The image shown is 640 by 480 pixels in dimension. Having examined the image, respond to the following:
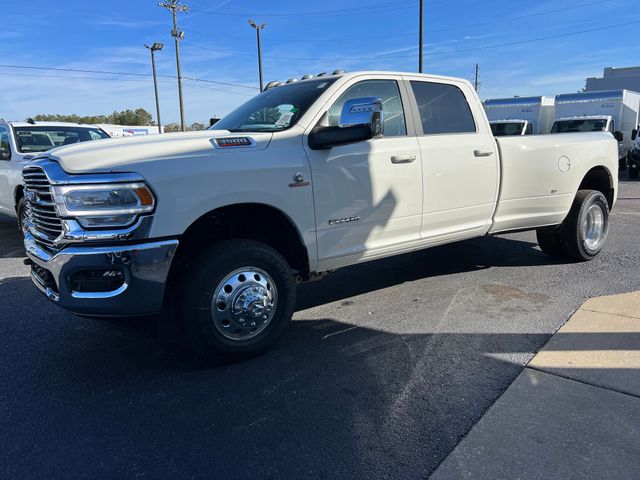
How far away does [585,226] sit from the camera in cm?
611

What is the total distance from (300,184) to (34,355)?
2.38 m

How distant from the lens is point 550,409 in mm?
2900

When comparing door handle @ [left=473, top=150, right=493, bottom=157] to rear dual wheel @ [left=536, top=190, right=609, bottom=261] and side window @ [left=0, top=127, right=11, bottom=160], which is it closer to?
rear dual wheel @ [left=536, top=190, right=609, bottom=261]

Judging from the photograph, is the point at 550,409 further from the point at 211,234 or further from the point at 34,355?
the point at 34,355

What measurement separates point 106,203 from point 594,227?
18.6ft

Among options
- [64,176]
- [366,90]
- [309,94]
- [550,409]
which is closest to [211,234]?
[64,176]

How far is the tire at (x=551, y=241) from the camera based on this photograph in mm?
6086

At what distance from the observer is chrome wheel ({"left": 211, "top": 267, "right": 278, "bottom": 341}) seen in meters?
3.42

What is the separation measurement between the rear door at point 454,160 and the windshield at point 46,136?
5.47 meters

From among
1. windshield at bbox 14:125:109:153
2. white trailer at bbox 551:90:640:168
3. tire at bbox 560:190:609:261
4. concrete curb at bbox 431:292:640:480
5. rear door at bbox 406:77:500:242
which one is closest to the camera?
concrete curb at bbox 431:292:640:480

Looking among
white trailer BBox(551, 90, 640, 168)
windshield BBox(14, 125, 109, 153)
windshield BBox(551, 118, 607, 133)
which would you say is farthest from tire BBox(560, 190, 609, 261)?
white trailer BBox(551, 90, 640, 168)

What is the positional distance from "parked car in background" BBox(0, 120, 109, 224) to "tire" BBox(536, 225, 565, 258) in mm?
6940

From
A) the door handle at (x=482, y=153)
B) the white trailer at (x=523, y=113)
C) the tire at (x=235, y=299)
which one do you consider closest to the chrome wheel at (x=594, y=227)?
the door handle at (x=482, y=153)

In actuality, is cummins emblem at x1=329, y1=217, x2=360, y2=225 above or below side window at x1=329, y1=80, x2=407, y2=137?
below
